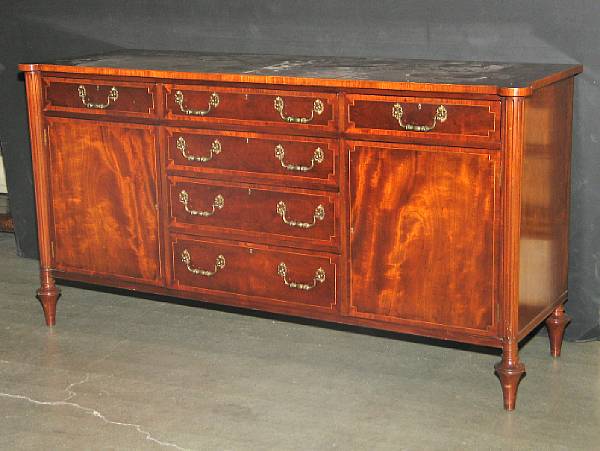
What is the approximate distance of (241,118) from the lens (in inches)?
131

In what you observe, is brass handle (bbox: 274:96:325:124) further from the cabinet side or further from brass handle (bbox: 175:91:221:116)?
the cabinet side

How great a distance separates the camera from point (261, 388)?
333cm

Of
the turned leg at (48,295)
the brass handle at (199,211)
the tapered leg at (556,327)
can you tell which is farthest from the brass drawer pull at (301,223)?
the turned leg at (48,295)

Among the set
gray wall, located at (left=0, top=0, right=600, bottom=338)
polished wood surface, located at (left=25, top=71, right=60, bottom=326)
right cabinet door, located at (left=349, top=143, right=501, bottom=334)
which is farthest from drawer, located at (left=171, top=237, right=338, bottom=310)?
gray wall, located at (left=0, top=0, right=600, bottom=338)

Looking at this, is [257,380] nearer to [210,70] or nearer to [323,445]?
[323,445]

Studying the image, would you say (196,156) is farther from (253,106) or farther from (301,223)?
(301,223)

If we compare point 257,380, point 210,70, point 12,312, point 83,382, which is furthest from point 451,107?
point 12,312

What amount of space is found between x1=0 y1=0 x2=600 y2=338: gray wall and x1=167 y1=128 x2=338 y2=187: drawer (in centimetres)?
66

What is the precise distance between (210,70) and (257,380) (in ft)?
3.28

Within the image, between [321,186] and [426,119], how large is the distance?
0.41 metres

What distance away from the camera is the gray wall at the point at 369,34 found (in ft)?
11.3

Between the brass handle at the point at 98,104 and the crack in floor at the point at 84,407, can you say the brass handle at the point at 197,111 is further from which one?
the crack in floor at the point at 84,407

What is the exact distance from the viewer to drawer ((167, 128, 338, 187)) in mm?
3229

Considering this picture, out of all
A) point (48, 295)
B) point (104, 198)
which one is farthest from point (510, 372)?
point (48, 295)
